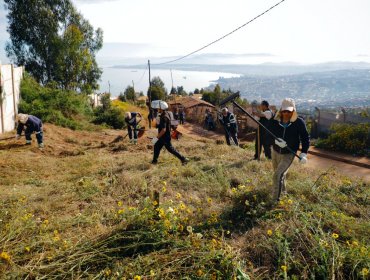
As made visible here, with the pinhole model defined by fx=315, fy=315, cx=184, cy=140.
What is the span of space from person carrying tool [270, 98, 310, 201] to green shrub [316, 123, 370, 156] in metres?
7.04

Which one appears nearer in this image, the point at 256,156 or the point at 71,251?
the point at 71,251

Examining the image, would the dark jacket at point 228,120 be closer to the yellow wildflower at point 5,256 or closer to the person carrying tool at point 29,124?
the person carrying tool at point 29,124

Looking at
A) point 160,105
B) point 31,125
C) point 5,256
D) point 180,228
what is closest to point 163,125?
point 160,105

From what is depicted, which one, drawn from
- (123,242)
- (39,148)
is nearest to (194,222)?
(123,242)

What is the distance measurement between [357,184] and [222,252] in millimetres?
3599

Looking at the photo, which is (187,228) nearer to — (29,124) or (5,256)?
(5,256)

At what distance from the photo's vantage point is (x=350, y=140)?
429 inches

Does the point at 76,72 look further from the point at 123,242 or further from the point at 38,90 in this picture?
the point at 123,242

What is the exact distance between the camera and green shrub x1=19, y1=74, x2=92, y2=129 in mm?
14876

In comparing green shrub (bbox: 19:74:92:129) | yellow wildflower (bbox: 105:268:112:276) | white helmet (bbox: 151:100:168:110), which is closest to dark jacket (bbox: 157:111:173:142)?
white helmet (bbox: 151:100:168:110)

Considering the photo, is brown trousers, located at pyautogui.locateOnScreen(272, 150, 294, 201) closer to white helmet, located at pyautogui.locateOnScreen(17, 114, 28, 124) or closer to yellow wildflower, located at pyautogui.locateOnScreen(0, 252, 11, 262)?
yellow wildflower, located at pyautogui.locateOnScreen(0, 252, 11, 262)

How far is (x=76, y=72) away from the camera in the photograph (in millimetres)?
27156

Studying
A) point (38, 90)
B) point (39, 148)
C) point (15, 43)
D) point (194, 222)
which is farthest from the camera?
point (15, 43)

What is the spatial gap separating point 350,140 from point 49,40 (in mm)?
23350
